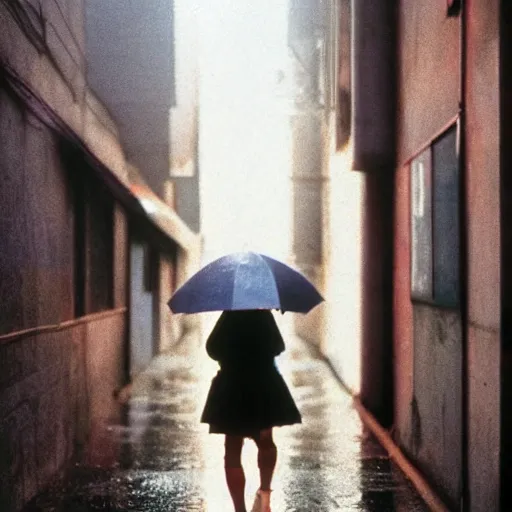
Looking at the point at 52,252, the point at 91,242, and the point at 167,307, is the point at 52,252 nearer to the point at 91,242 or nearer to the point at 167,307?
the point at 91,242

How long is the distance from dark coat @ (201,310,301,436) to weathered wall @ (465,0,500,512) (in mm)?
1371

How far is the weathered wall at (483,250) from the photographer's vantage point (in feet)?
17.5

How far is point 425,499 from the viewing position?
7250 millimetres

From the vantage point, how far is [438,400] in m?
7.54

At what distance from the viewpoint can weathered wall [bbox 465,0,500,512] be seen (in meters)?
5.32

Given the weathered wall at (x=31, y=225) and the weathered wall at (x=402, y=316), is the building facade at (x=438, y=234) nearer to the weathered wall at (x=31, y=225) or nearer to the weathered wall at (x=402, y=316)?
the weathered wall at (x=402, y=316)

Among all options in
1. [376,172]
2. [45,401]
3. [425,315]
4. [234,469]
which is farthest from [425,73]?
[45,401]

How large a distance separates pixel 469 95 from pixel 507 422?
7.66 feet

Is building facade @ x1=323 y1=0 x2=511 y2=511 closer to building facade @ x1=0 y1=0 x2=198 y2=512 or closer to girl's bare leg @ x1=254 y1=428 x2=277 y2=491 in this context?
girl's bare leg @ x1=254 y1=428 x2=277 y2=491

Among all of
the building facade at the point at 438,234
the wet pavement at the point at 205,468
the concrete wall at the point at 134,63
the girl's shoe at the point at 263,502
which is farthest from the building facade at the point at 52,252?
the concrete wall at the point at 134,63

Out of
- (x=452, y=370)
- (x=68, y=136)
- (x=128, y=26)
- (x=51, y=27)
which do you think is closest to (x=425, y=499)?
(x=452, y=370)

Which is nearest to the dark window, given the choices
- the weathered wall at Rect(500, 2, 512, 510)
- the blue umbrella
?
the blue umbrella

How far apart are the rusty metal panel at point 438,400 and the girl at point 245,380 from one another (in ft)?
4.71

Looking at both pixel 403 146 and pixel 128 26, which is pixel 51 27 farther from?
pixel 128 26
